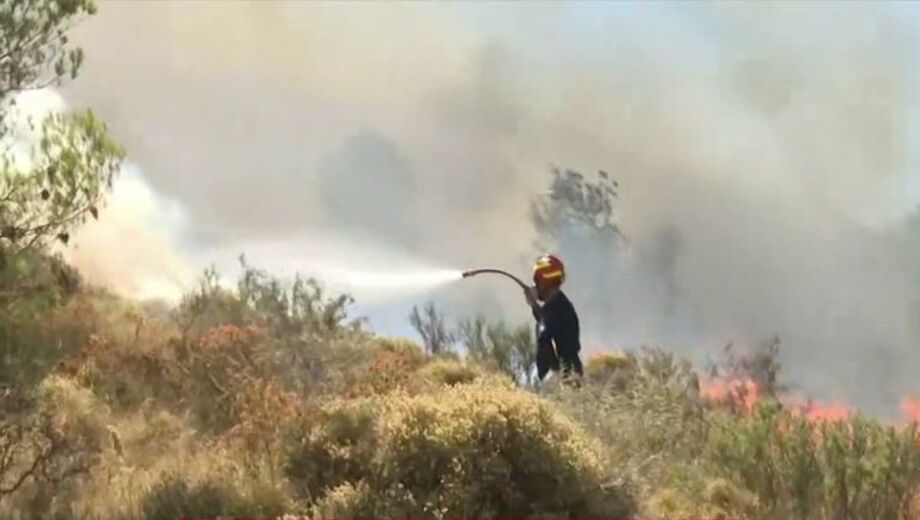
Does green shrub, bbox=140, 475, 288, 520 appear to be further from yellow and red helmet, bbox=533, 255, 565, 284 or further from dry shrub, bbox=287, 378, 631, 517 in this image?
yellow and red helmet, bbox=533, 255, 565, 284

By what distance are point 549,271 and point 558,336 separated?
2.59ft

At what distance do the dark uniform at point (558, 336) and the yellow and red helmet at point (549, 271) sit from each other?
13.9 inches

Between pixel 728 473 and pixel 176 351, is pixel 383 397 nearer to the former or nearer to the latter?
pixel 728 473

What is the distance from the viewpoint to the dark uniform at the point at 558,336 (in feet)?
46.5

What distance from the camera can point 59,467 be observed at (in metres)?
11.0

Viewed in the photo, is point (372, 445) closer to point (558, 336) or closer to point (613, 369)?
point (558, 336)

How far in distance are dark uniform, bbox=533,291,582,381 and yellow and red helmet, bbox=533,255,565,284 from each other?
0.35 metres

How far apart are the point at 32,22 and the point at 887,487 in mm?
7521

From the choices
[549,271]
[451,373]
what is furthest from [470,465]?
[451,373]

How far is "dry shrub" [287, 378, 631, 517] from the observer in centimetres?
925

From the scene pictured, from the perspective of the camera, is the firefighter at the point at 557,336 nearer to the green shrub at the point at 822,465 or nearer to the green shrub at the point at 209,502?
the green shrub at the point at 822,465

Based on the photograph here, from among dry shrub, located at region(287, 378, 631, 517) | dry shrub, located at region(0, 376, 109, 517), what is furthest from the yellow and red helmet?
dry shrub, located at region(0, 376, 109, 517)

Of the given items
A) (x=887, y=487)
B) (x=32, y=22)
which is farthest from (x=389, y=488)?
(x=32, y=22)

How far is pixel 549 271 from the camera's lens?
14586 mm
